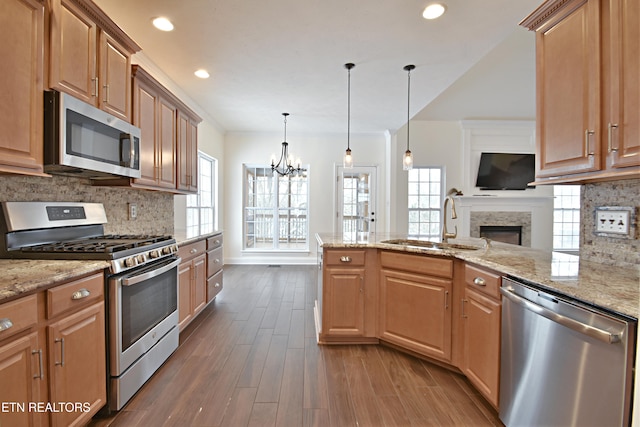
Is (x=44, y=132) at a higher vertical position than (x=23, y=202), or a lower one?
higher

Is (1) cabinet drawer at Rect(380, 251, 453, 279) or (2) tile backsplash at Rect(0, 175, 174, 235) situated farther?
(1) cabinet drawer at Rect(380, 251, 453, 279)

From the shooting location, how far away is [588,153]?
4.64 ft

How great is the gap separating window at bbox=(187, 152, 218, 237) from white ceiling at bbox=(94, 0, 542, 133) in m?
1.25

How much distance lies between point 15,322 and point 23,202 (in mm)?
980

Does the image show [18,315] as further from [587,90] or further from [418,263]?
[587,90]

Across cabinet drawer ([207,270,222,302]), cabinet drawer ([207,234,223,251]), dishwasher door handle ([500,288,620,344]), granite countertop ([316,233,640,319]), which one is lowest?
cabinet drawer ([207,270,222,302])

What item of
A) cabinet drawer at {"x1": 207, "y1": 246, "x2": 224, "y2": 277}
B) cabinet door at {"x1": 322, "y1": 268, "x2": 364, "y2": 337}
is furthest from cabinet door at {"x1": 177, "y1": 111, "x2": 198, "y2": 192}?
cabinet door at {"x1": 322, "y1": 268, "x2": 364, "y2": 337}

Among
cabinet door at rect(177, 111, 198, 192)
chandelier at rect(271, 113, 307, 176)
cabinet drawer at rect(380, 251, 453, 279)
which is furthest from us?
chandelier at rect(271, 113, 307, 176)

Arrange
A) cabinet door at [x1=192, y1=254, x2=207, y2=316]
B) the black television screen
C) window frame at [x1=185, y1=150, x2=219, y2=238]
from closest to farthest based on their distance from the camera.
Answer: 1. cabinet door at [x1=192, y1=254, x2=207, y2=316]
2. window frame at [x1=185, y1=150, x2=219, y2=238]
3. the black television screen

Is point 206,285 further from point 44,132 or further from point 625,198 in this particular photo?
point 625,198

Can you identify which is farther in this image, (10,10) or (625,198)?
(625,198)

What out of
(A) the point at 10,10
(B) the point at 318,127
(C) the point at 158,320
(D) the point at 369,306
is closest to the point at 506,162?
(B) the point at 318,127

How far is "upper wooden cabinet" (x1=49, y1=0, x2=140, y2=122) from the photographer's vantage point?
1534 mm

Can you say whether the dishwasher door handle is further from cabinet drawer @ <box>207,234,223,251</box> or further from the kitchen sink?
cabinet drawer @ <box>207,234,223,251</box>
